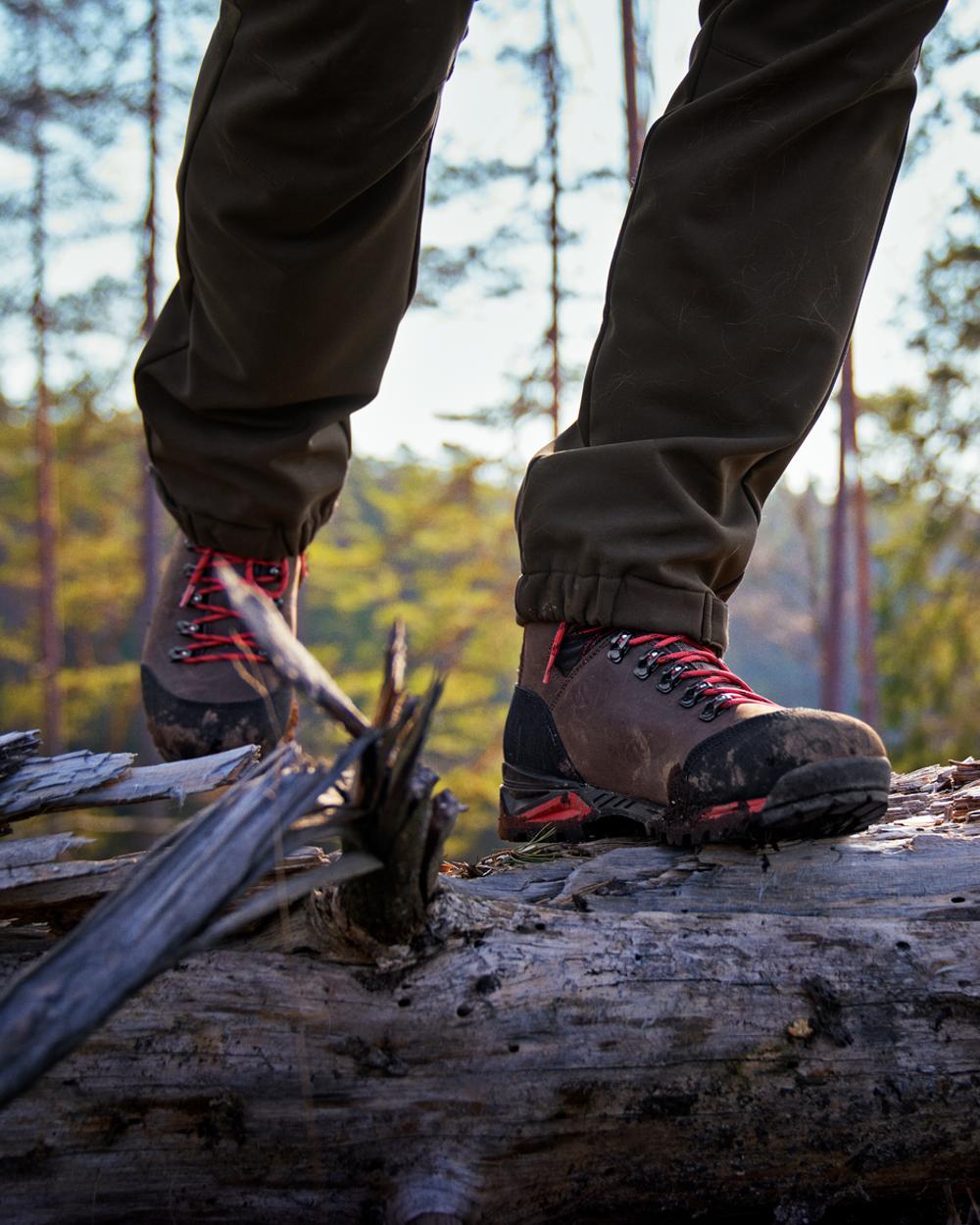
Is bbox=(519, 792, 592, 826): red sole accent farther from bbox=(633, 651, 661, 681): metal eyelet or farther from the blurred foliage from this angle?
the blurred foliage

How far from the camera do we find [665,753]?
1471mm

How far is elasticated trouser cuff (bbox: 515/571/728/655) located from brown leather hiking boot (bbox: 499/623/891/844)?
0.07 feet

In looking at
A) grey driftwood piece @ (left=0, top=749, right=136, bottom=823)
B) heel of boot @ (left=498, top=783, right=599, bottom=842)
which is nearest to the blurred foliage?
heel of boot @ (left=498, top=783, right=599, bottom=842)

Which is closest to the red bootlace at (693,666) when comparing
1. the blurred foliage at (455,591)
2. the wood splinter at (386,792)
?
the wood splinter at (386,792)

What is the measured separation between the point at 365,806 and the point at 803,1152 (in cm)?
68

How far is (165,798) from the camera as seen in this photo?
1188 mm

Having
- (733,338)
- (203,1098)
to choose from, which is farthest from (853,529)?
(203,1098)

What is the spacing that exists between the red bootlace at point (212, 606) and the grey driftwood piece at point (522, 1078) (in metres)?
0.89

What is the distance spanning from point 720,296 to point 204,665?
1.20 m

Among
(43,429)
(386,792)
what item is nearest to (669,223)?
(386,792)

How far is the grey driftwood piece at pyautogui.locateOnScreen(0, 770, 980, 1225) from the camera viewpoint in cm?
103

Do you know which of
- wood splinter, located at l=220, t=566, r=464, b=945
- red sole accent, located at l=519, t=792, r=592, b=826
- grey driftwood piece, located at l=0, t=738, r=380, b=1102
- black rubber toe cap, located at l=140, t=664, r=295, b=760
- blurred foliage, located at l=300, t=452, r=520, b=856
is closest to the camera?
grey driftwood piece, located at l=0, t=738, r=380, b=1102

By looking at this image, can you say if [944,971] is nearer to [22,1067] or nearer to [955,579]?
[22,1067]

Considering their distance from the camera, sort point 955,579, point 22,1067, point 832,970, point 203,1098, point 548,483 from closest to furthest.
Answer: point 22,1067
point 203,1098
point 832,970
point 548,483
point 955,579
